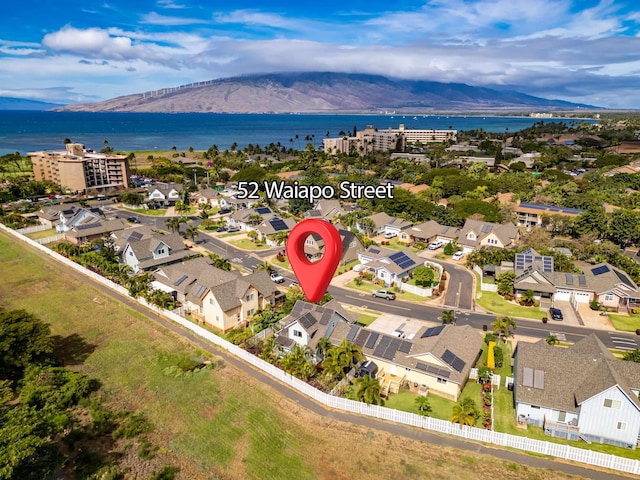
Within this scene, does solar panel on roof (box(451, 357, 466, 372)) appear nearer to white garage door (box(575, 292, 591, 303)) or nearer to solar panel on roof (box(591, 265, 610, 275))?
white garage door (box(575, 292, 591, 303))

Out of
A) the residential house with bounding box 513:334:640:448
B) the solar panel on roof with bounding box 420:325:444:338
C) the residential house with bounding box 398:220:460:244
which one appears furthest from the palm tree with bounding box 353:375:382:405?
the residential house with bounding box 398:220:460:244

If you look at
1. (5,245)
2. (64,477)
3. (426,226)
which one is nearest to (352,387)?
(64,477)

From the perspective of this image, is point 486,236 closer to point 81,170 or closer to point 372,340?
point 372,340

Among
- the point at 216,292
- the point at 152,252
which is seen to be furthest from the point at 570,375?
the point at 152,252

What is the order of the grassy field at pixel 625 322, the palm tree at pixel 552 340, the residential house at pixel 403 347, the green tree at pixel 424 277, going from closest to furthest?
the residential house at pixel 403 347
the palm tree at pixel 552 340
the grassy field at pixel 625 322
the green tree at pixel 424 277

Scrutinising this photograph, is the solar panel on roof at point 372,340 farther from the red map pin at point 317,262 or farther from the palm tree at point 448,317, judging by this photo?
the red map pin at point 317,262

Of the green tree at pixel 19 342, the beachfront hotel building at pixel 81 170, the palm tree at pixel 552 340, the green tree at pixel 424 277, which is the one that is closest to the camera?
the green tree at pixel 19 342

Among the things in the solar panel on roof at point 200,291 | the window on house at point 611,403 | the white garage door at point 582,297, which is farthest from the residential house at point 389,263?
the window on house at point 611,403
